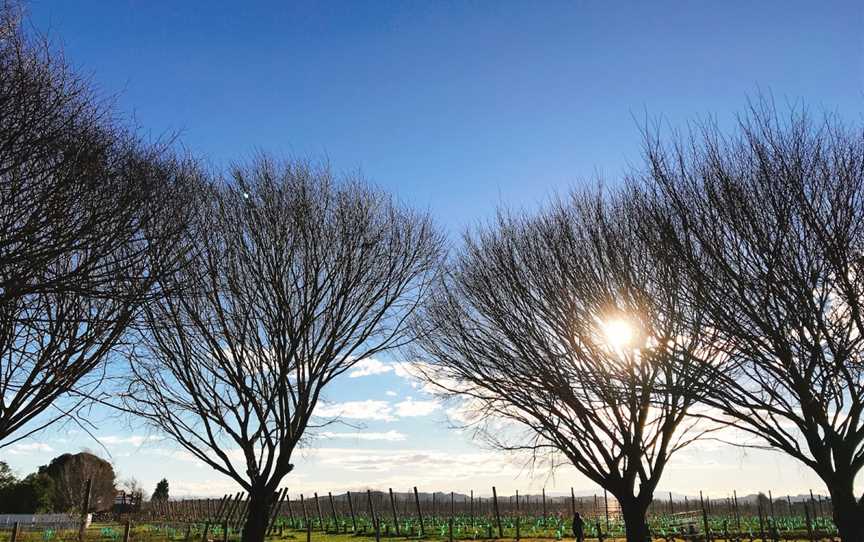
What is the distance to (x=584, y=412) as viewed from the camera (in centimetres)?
1246

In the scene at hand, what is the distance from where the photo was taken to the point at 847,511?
8.46m

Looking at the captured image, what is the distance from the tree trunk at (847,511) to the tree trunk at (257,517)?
9.08 meters

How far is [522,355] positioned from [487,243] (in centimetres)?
261

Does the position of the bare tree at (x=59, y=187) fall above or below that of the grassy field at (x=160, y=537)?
above

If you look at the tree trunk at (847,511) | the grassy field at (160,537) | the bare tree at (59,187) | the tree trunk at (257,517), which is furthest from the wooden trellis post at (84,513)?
the tree trunk at (847,511)

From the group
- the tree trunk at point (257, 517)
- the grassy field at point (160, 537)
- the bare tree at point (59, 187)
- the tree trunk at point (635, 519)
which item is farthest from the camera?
the grassy field at point (160, 537)

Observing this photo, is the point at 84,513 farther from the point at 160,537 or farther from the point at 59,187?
the point at 59,187

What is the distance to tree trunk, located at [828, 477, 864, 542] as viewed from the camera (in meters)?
8.34

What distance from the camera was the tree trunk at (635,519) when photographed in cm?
1224

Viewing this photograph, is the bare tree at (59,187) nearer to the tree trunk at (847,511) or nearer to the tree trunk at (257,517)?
the tree trunk at (257,517)

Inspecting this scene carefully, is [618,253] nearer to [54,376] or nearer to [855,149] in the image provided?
[855,149]

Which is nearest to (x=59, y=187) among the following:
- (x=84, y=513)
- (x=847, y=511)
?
(x=847, y=511)

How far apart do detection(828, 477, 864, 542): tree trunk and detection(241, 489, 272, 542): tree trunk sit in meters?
9.08

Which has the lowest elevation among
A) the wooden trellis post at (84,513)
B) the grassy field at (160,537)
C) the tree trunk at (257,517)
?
the grassy field at (160,537)
